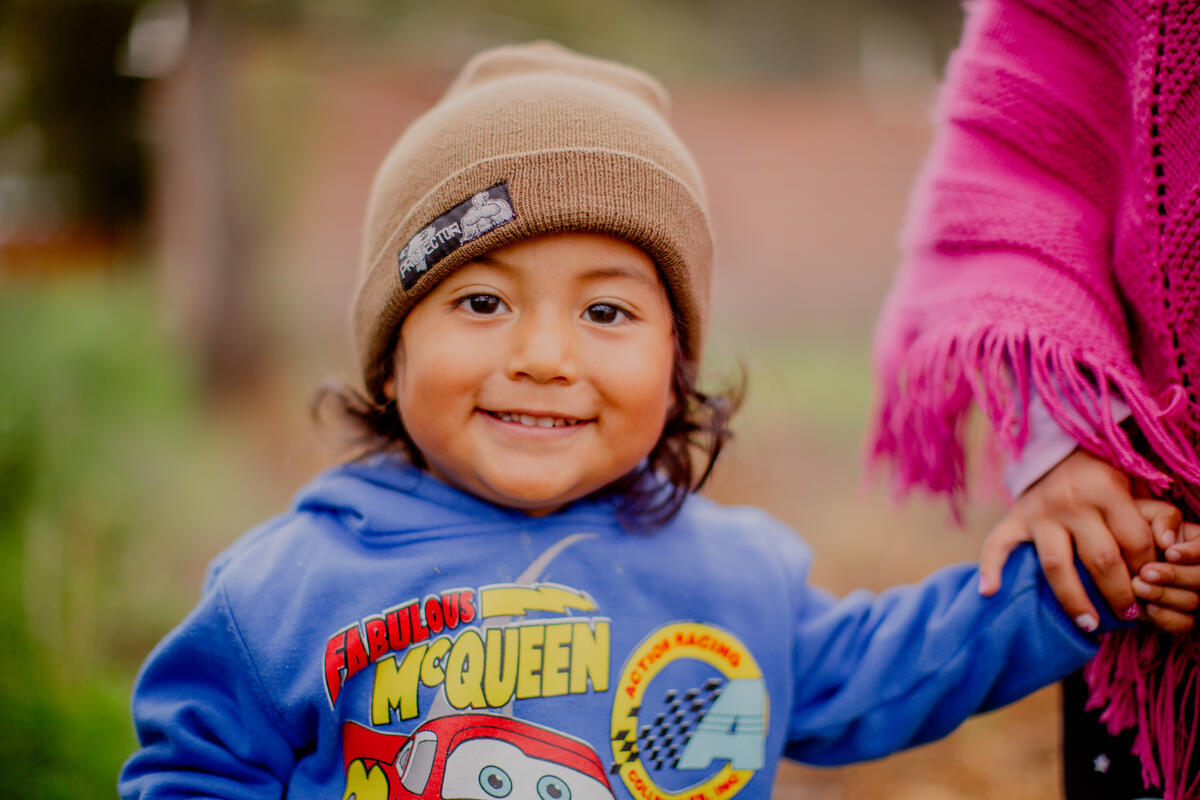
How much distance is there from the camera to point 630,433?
137cm

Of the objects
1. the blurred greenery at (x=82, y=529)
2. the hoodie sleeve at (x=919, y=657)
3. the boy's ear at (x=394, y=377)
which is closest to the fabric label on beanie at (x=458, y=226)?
the boy's ear at (x=394, y=377)

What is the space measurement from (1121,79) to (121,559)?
3.04 meters

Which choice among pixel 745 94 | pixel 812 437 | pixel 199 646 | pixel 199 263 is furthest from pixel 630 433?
pixel 745 94

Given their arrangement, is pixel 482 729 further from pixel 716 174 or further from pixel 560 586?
pixel 716 174

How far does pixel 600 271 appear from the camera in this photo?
Answer: 1.34 metres

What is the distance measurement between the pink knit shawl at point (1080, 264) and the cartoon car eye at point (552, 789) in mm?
784

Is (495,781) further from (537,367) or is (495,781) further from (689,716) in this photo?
(537,367)

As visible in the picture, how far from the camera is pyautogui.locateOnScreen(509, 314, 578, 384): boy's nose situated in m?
1.27

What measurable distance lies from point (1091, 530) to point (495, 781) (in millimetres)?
931

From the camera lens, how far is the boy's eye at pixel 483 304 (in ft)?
4.42

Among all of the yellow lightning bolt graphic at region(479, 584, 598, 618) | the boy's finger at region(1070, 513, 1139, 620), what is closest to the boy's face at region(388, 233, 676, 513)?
the yellow lightning bolt graphic at region(479, 584, 598, 618)

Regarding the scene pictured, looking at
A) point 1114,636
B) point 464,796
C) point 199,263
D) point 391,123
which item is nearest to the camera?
point 464,796

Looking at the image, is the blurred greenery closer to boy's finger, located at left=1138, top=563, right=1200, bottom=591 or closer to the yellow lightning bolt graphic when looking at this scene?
the yellow lightning bolt graphic

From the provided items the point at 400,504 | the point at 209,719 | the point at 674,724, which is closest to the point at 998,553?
the point at 674,724
